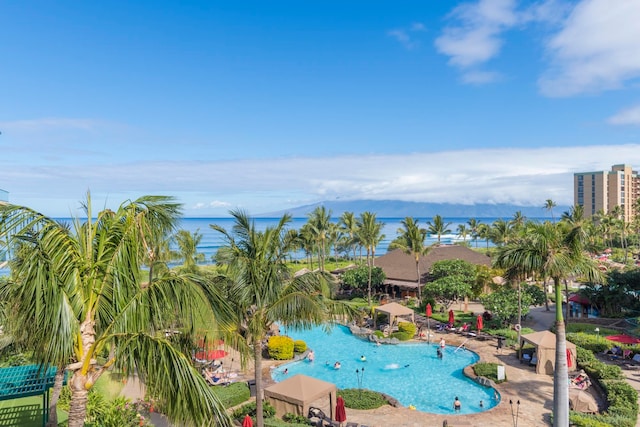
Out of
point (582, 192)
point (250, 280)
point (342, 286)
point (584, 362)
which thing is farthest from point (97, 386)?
point (582, 192)

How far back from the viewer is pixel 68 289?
600 cm

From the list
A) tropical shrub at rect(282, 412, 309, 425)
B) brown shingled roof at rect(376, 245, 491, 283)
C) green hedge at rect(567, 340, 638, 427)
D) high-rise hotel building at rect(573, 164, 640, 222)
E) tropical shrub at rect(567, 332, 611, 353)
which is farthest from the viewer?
high-rise hotel building at rect(573, 164, 640, 222)

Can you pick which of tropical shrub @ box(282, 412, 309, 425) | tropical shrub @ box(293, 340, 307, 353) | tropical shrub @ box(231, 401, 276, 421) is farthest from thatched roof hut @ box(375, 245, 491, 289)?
tropical shrub @ box(282, 412, 309, 425)

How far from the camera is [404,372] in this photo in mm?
23438

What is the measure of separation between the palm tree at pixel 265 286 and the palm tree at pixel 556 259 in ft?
20.1

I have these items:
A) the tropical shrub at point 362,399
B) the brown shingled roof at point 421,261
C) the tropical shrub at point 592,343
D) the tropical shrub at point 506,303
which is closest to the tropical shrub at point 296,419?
the tropical shrub at point 362,399

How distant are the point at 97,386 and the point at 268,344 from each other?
9147 millimetres

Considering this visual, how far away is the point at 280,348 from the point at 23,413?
41.8 ft

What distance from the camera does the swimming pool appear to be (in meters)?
19.2

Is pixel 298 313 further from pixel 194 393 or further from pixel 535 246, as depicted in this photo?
pixel 535 246

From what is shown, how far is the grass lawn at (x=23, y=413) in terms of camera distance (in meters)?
12.6

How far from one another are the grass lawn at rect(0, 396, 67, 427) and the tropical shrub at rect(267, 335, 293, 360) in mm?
11504

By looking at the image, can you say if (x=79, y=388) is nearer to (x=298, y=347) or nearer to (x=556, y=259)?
(x=556, y=259)

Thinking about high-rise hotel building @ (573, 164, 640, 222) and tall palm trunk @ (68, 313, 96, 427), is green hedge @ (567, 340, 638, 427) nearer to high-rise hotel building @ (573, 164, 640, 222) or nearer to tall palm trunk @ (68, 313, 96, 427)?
tall palm trunk @ (68, 313, 96, 427)
